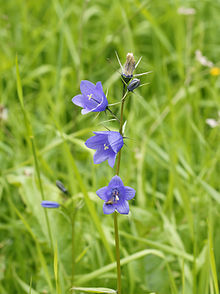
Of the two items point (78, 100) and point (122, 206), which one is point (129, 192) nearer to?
point (122, 206)

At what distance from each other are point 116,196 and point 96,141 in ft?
0.91

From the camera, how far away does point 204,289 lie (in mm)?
2404

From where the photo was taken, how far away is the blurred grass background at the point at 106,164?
2.56m

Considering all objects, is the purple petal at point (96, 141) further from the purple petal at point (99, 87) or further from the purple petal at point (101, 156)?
the purple petal at point (99, 87)

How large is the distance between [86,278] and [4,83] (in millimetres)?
3213

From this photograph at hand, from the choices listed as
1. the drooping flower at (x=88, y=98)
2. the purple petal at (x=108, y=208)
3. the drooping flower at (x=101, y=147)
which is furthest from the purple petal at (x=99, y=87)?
the purple petal at (x=108, y=208)

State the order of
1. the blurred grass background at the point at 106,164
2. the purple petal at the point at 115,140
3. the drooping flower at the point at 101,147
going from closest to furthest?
the purple petal at the point at 115,140
the drooping flower at the point at 101,147
the blurred grass background at the point at 106,164

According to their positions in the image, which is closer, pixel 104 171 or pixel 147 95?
pixel 104 171

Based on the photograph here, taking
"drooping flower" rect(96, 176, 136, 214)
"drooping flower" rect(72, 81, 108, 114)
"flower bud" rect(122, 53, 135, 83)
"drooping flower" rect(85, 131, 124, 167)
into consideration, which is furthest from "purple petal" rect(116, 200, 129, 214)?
"flower bud" rect(122, 53, 135, 83)

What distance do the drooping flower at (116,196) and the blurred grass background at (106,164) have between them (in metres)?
0.50

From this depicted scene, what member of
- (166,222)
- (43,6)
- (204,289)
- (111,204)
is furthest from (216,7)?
(111,204)

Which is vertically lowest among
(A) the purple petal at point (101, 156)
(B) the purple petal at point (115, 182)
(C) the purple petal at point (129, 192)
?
(C) the purple petal at point (129, 192)

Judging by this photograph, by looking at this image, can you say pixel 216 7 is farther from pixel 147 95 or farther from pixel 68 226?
pixel 68 226

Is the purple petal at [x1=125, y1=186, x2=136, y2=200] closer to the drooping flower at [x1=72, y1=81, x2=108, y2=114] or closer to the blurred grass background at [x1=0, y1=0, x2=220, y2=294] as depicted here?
the drooping flower at [x1=72, y1=81, x2=108, y2=114]
